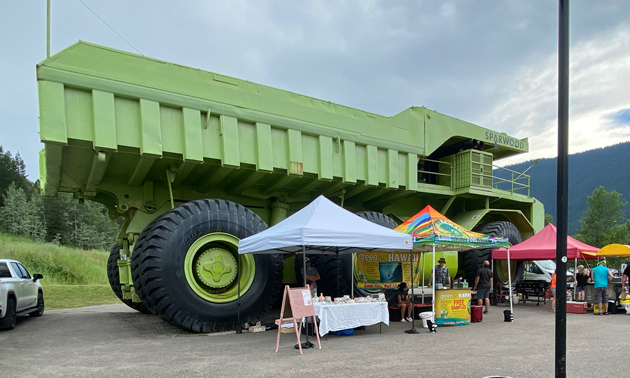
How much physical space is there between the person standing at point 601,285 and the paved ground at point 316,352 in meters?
2.26

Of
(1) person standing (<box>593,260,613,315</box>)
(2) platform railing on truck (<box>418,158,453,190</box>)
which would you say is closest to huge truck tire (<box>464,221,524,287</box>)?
(2) platform railing on truck (<box>418,158,453,190</box>)

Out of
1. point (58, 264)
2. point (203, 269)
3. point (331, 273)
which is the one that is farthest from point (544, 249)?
point (58, 264)

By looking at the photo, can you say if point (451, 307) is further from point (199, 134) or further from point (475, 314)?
point (199, 134)

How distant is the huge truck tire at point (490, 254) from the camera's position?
13.7 m

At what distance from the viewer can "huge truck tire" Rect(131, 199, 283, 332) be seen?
310 inches

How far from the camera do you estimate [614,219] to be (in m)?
59.3

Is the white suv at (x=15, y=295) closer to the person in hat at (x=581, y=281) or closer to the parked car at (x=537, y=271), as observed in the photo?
the person in hat at (x=581, y=281)

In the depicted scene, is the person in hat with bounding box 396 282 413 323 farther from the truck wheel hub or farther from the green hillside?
the green hillside

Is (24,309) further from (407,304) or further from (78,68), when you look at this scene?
(407,304)

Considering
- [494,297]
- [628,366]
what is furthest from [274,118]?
[494,297]

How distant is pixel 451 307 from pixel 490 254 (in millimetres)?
4685

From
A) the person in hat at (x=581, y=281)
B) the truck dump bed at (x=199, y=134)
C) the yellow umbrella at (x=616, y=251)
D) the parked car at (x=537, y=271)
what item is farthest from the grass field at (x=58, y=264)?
the yellow umbrella at (x=616, y=251)

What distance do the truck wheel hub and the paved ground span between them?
1026 mm

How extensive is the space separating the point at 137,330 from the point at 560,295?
26.8ft
